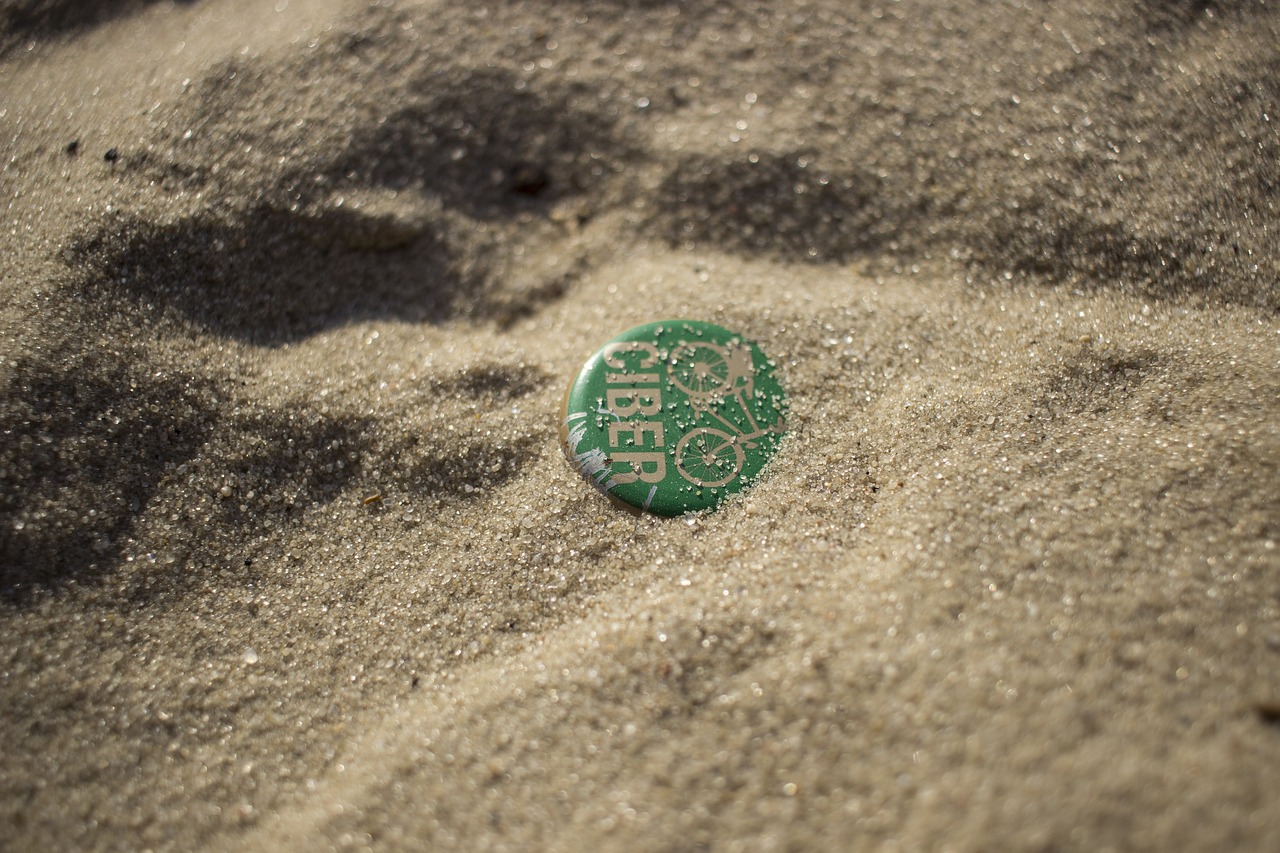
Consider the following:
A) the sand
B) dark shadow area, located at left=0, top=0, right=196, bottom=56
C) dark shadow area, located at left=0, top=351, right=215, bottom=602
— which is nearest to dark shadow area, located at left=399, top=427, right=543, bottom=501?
the sand

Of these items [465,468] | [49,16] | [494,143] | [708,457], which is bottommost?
[708,457]

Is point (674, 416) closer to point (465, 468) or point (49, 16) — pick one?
point (465, 468)

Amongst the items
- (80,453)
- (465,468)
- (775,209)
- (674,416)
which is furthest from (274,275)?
(775,209)

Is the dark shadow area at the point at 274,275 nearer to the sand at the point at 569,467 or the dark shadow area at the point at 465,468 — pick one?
the sand at the point at 569,467

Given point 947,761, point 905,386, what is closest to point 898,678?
point 947,761

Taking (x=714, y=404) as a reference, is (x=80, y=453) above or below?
above

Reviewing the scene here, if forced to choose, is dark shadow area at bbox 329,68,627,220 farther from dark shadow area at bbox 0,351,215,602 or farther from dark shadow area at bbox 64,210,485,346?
dark shadow area at bbox 0,351,215,602
